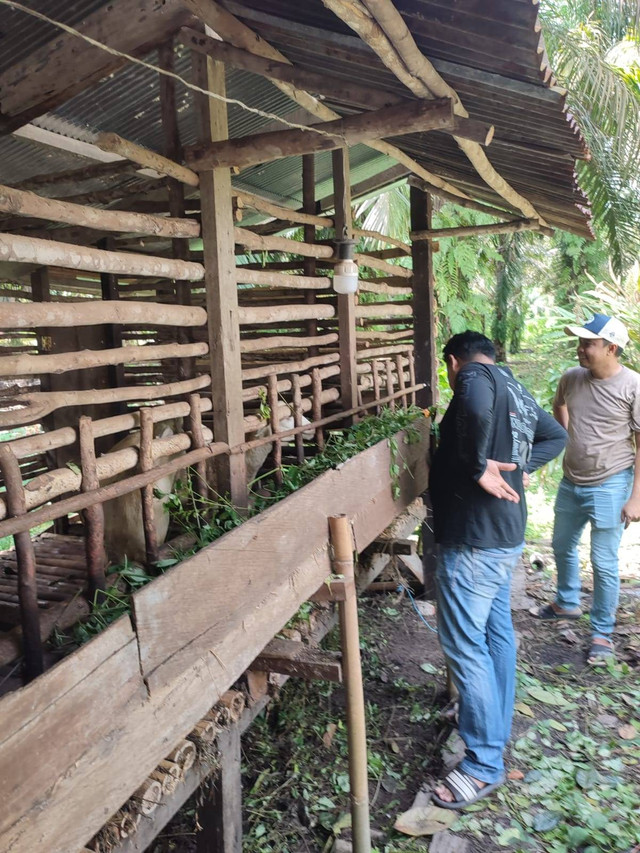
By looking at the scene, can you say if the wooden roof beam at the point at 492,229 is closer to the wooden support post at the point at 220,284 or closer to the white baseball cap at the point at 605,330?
the white baseball cap at the point at 605,330

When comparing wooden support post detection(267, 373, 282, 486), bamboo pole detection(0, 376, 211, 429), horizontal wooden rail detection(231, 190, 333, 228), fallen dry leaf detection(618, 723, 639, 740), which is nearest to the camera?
bamboo pole detection(0, 376, 211, 429)

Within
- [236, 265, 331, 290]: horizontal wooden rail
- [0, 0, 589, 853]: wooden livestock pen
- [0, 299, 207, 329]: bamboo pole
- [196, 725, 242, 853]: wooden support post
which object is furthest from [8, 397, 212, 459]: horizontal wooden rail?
[196, 725, 242, 853]: wooden support post

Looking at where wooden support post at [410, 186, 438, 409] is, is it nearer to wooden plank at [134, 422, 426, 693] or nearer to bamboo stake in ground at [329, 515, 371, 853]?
wooden plank at [134, 422, 426, 693]

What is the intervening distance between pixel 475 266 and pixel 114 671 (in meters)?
10.2

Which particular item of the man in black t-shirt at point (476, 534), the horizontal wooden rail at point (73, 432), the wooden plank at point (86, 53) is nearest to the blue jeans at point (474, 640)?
the man in black t-shirt at point (476, 534)

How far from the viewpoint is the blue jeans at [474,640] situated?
11.7ft

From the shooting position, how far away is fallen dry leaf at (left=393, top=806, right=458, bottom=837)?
136 inches

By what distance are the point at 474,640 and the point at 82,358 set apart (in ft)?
8.15

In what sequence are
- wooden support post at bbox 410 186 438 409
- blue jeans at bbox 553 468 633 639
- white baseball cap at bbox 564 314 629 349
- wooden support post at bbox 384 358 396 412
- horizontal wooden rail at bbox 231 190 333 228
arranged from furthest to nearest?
wooden support post at bbox 410 186 438 409
wooden support post at bbox 384 358 396 412
blue jeans at bbox 553 468 633 639
white baseball cap at bbox 564 314 629 349
horizontal wooden rail at bbox 231 190 333 228

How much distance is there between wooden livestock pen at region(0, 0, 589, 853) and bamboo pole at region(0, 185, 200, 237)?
0.04ft

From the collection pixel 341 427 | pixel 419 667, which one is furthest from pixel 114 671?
pixel 419 667

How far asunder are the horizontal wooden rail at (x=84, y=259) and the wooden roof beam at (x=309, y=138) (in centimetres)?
49

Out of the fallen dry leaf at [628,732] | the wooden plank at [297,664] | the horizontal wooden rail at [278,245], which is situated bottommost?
the fallen dry leaf at [628,732]

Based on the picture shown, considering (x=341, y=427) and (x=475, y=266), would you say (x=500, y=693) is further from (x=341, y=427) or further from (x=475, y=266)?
(x=475, y=266)
